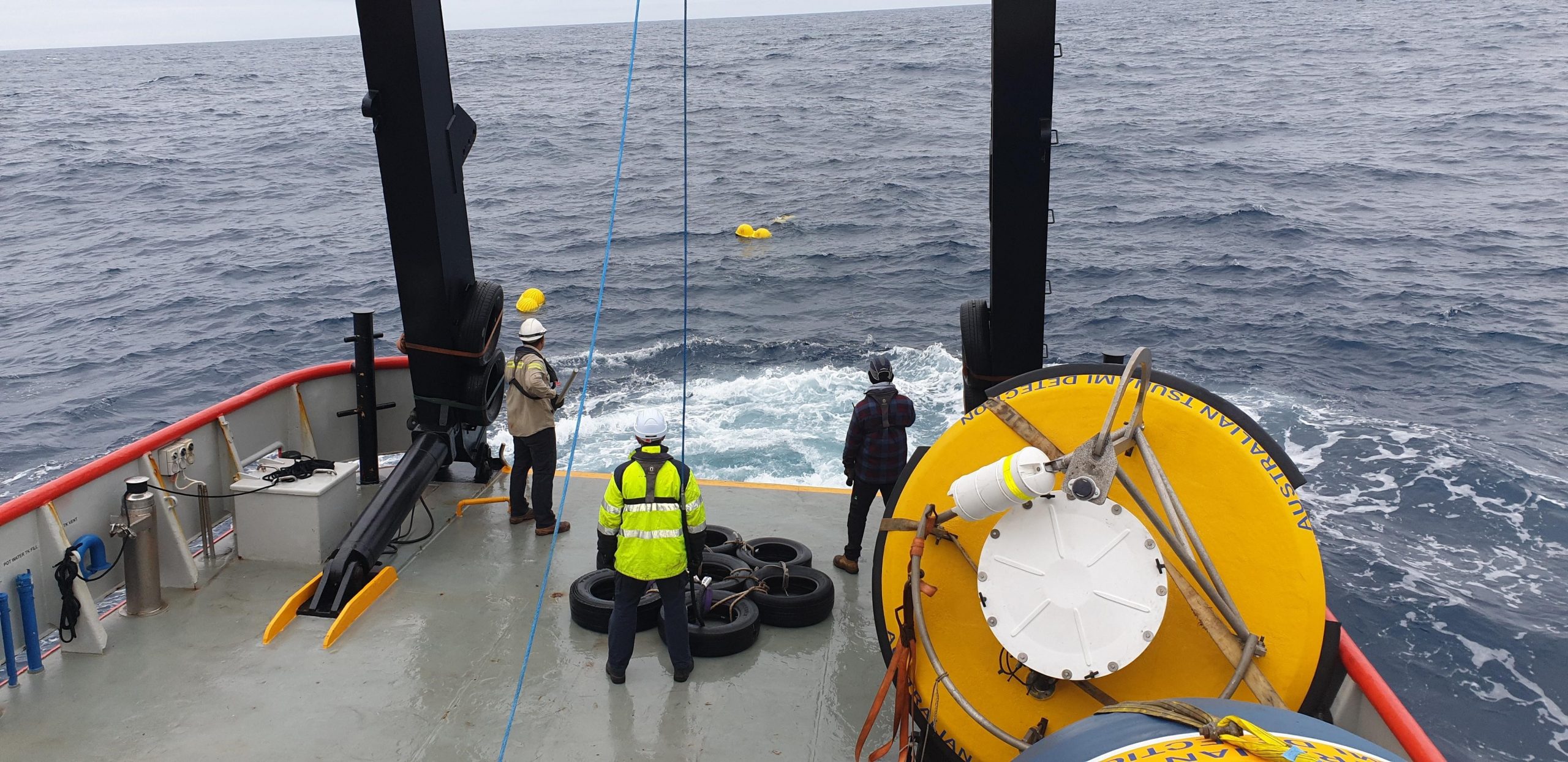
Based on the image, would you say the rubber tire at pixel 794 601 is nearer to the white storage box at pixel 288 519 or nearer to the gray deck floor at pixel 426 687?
the gray deck floor at pixel 426 687

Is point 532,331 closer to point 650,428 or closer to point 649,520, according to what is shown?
point 650,428

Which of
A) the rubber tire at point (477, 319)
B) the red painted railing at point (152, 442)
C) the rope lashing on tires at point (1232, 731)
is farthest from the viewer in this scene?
the rubber tire at point (477, 319)

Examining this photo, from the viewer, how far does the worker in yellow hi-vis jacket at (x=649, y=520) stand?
205 inches

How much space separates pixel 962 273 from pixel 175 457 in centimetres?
1732

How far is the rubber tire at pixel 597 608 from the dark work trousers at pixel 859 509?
4.38 feet

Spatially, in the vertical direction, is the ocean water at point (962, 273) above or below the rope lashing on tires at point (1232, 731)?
below

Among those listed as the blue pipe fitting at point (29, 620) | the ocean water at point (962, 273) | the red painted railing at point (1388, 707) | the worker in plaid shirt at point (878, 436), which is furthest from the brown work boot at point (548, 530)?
the red painted railing at point (1388, 707)

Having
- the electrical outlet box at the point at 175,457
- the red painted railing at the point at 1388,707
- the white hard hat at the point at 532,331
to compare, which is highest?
the white hard hat at the point at 532,331

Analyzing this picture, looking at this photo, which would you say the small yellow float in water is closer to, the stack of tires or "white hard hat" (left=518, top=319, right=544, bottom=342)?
"white hard hat" (left=518, top=319, right=544, bottom=342)

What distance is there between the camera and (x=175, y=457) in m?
6.56

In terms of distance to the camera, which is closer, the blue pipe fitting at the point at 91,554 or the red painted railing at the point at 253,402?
the red painted railing at the point at 253,402

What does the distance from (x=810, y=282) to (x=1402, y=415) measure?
36.0ft

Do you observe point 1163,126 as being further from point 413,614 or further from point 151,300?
point 413,614

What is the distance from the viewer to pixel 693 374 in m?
15.6
